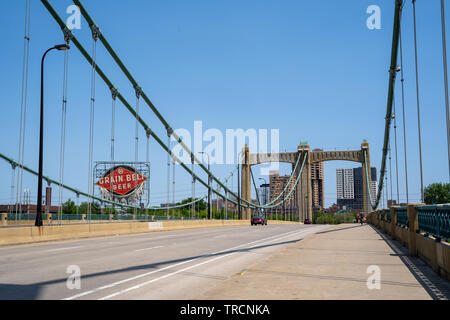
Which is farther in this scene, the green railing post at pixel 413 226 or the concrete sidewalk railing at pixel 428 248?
the green railing post at pixel 413 226

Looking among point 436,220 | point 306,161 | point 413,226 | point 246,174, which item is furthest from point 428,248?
point 306,161

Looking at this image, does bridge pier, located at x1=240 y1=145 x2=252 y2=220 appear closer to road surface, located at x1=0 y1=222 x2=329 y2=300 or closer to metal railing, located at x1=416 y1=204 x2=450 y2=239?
road surface, located at x1=0 y1=222 x2=329 y2=300

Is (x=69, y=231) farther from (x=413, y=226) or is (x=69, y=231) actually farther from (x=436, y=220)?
(x=436, y=220)

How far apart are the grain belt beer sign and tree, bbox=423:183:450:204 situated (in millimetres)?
108145

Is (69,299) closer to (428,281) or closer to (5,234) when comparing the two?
(428,281)

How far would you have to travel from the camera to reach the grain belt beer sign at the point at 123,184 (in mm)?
60906

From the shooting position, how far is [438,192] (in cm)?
14175

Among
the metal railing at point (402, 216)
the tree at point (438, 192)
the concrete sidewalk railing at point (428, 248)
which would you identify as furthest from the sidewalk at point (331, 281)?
the tree at point (438, 192)

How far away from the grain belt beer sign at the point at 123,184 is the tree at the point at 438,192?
4258 inches

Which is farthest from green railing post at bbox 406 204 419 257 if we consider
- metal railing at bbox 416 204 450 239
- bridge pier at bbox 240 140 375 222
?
bridge pier at bbox 240 140 375 222

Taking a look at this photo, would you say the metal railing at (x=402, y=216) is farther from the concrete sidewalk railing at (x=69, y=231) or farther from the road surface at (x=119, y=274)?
the concrete sidewalk railing at (x=69, y=231)

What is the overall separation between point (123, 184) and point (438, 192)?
368 feet

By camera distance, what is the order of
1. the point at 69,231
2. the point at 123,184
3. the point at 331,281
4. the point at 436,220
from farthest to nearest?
1. the point at 123,184
2. the point at 69,231
3. the point at 436,220
4. the point at 331,281
